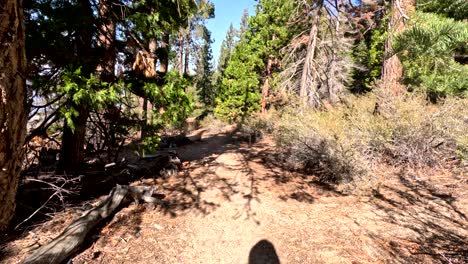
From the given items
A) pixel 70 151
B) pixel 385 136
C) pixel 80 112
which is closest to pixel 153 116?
pixel 80 112

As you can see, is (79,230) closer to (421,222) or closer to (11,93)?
(11,93)

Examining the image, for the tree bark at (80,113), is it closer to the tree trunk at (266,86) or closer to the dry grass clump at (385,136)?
the dry grass clump at (385,136)

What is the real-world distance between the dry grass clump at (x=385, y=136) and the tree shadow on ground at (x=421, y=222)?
76 centimetres

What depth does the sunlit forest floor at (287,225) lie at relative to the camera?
12.3 ft

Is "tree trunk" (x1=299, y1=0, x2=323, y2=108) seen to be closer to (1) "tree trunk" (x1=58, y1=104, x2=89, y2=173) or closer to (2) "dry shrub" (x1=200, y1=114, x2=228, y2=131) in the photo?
(1) "tree trunk" (x1=58, y1=104, x2=89, y2=173)

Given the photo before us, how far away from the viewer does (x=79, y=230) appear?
379cm

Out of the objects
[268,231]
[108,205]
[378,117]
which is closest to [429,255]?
[268,231]

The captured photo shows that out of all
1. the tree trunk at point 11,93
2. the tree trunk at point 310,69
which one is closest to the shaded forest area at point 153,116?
the tree trunk at point 11,93

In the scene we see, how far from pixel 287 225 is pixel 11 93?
4257 millimetres

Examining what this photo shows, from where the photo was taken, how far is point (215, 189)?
655 cm

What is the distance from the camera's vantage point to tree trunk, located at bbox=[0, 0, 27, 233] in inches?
97.1

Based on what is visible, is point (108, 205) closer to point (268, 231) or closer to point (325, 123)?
point (268, 231)

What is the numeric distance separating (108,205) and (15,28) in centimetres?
308

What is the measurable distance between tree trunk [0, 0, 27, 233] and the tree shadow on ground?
4.69 metres
